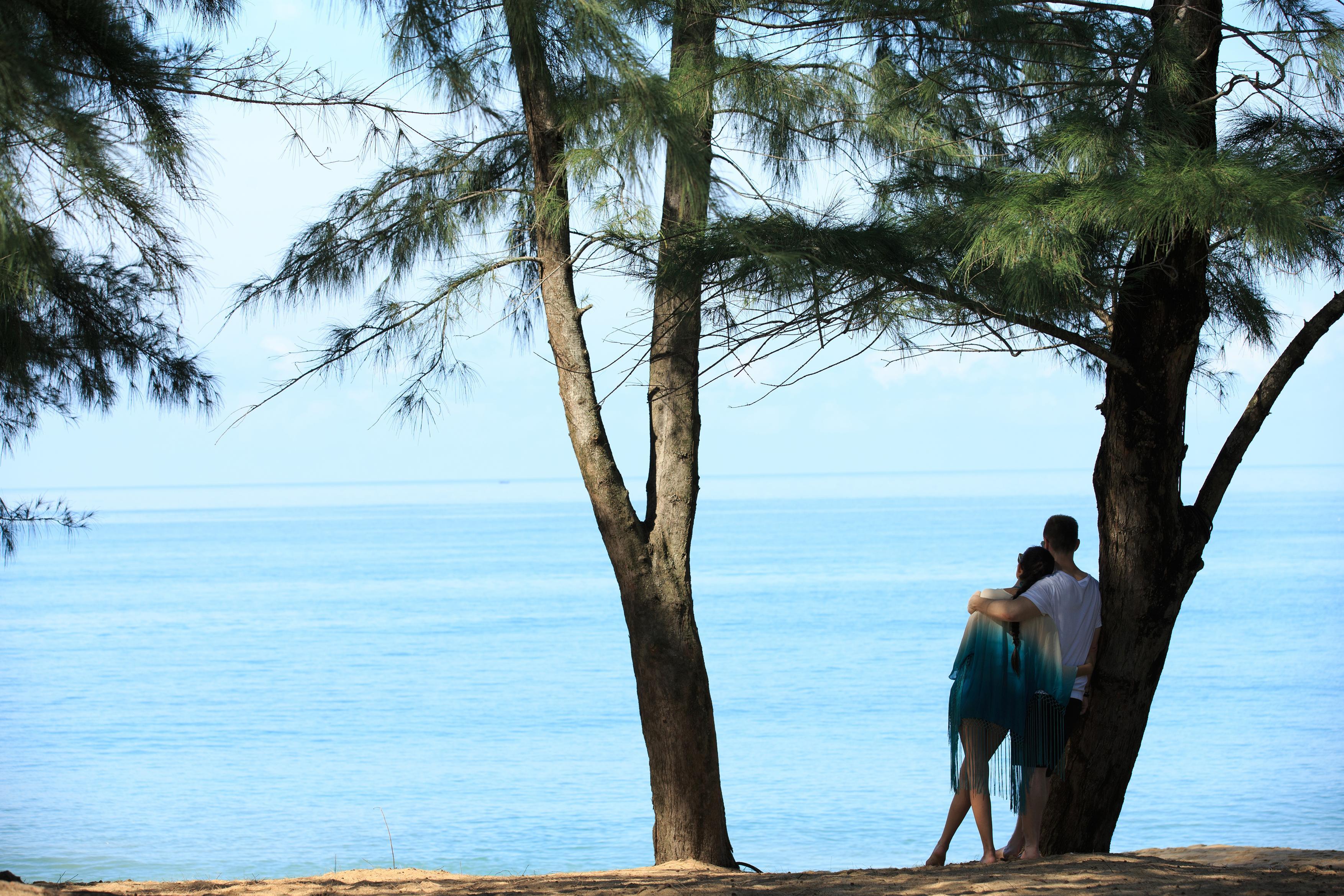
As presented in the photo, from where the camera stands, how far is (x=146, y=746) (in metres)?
14.1

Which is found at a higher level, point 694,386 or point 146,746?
point 694,386

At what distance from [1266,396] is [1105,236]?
1032 millimetres

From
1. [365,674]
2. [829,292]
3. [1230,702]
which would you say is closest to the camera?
[829,292]

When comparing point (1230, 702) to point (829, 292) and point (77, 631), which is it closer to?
point (829, 292)

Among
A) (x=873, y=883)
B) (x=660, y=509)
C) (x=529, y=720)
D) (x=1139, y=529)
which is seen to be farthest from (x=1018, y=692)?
(x=529, y=720)

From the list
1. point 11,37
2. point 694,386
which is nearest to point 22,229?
point 11,37

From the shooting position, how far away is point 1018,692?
4.01 metres

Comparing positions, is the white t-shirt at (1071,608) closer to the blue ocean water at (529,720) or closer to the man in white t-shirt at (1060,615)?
the man in white t-shirt at (1060,615)

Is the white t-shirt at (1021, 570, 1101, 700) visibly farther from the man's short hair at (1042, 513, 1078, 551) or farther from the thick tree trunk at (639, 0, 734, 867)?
the thick tree trunk at (639, 0, 734, 867)

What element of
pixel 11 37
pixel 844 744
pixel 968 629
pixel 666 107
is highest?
pixel 666 107

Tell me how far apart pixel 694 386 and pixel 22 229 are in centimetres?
282

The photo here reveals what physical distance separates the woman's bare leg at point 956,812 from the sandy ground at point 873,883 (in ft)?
1.00

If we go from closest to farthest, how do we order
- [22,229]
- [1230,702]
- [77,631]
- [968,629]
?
[22,229] → [968,629] → [1230,702] → [77,631]

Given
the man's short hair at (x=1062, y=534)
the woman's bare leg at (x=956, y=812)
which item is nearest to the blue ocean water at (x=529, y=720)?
the woman's bare leg at (x=956, y=812)
